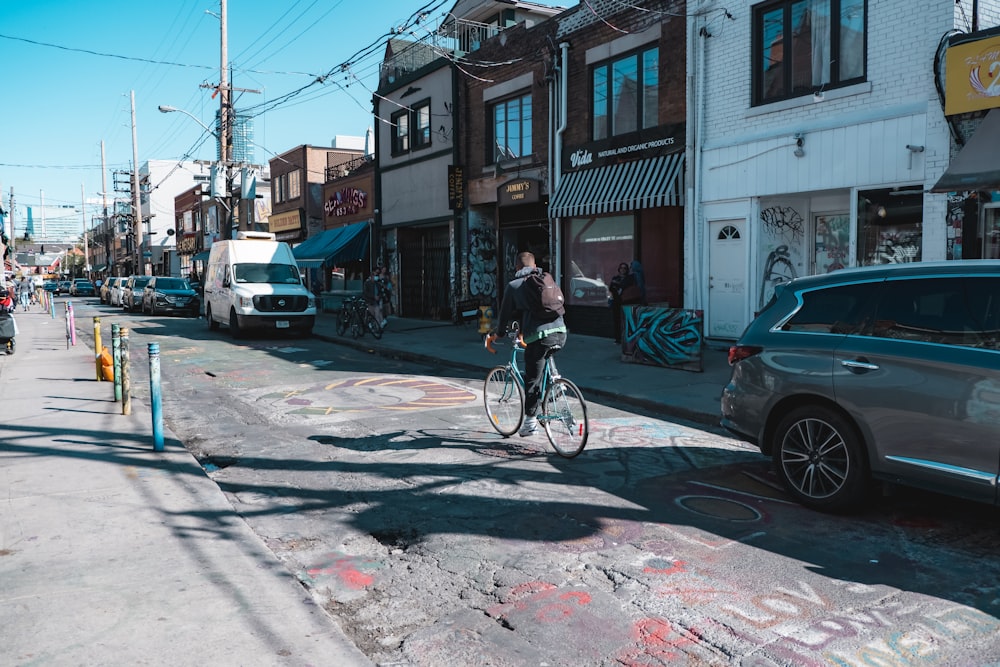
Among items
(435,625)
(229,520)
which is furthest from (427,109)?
(435,625)

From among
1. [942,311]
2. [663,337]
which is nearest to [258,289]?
[663,337]

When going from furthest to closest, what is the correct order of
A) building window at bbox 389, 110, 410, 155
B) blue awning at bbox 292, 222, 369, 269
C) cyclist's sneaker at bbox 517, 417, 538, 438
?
1. blue awning at bbox 292, 222, 369, 269
2. building window at bbox 389, 110, 410, 155
3. cyclist's sneaker at bbox 517, 417, 538, 438

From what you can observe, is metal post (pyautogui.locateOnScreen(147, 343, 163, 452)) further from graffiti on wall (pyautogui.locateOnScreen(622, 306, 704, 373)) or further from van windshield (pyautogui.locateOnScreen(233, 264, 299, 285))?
van windshield (pyautogui.locateOnScreen(233, 264, 299, 285))

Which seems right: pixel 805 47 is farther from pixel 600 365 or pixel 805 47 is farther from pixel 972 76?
pixel 600 365

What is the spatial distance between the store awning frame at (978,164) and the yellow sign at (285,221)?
27014mm

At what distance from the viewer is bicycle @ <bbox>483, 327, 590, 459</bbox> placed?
704 centimetres

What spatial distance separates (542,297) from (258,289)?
541 inches

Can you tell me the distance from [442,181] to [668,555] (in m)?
19.2

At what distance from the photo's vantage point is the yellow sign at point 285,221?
3322 cm

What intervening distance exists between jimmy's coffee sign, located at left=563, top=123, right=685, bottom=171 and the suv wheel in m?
10.4

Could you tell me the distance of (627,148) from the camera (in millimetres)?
16156

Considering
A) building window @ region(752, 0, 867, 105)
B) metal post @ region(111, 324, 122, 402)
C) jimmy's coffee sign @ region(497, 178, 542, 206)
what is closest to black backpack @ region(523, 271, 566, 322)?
metal post @ region(111, 324, 122, 402)

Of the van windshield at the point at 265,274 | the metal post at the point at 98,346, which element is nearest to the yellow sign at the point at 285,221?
the van windshield at the point at 265,274

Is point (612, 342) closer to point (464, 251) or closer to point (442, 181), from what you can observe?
point (464, 251)
